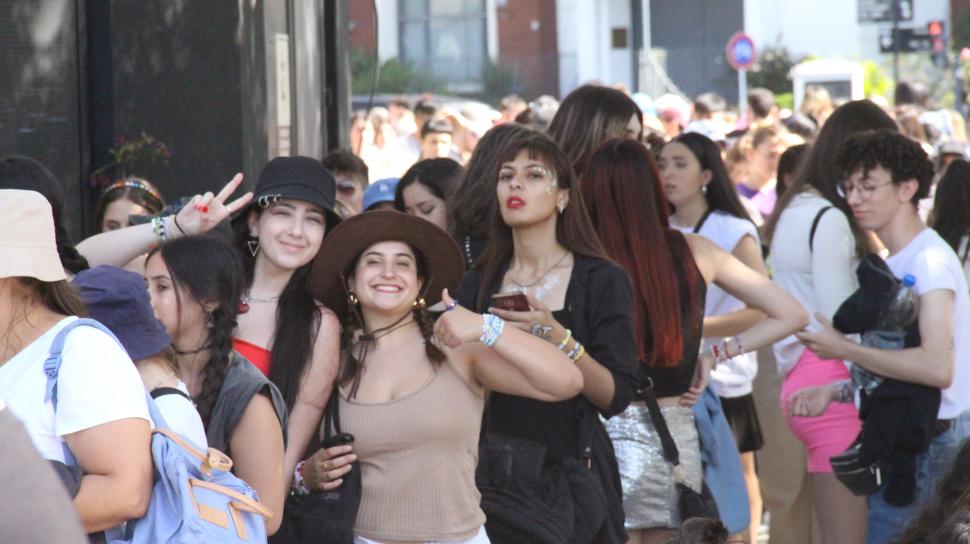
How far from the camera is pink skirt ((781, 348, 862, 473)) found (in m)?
5.88

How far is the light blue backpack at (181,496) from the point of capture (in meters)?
3.17

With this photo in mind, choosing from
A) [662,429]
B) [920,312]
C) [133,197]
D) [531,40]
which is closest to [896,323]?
[920,312]

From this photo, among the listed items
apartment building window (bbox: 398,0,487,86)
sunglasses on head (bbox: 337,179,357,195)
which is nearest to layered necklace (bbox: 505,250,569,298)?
sunglasses on head (bbox: 337,179,357,195)

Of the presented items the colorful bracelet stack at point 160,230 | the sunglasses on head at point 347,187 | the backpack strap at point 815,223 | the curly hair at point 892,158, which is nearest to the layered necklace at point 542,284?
the colorful bracelet stack at point 160,230

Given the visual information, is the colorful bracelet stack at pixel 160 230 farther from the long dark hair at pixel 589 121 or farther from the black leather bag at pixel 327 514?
the long dark hair at pixel 589 121

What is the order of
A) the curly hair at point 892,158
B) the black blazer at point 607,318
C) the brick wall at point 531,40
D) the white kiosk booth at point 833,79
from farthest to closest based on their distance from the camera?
1. the brick wall at point 531,40
2. the white kiosk booth at point 833,79
3. the curly hair at point 892,158
4. the black blazer at point 607,318

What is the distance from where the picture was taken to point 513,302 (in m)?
4.57

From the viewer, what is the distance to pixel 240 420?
3848 millimetres

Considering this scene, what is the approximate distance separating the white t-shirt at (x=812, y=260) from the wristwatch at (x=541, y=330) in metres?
1.71

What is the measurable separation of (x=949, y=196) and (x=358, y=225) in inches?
112

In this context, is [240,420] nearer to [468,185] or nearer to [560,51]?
[468,185]

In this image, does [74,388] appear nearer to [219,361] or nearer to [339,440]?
[219,361]

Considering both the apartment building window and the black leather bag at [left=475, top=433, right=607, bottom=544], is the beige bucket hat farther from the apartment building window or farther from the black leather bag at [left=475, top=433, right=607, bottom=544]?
the apartment building window

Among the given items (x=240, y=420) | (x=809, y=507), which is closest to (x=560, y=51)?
(x=809, y=507)
